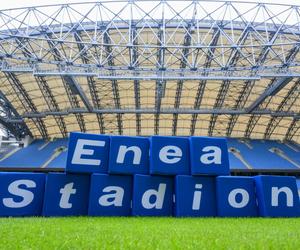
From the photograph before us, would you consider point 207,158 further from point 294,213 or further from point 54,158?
point 54,158

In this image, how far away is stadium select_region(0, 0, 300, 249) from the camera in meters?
21.0

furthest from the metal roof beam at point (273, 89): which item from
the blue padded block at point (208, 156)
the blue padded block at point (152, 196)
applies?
the blue padded block at point (152, 196)

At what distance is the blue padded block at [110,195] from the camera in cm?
1087

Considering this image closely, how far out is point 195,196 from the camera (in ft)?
37.0

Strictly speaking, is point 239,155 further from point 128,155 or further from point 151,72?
point 128,155

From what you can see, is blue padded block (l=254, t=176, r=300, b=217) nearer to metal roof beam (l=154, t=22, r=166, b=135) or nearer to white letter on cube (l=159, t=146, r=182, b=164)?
white letter on cube (l=159, t=146, r=182, b=164)

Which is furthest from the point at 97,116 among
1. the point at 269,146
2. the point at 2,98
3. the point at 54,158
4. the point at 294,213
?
the point at 294,213

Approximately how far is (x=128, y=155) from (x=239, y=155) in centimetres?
2624

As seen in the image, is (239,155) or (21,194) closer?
(21,194)

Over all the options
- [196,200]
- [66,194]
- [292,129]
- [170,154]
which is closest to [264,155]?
[292,129]

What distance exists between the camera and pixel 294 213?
1208 centimetres

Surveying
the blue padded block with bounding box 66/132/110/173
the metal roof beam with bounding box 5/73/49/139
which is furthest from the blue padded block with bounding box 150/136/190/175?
the metal roof beam with bounding box 5/73/49/139

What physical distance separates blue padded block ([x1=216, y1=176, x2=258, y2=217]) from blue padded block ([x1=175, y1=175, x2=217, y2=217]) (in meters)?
0.25

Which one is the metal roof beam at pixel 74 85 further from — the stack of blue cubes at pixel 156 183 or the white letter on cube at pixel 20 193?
the white letter on cube at pixel 20 193
